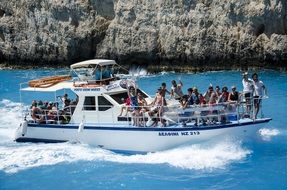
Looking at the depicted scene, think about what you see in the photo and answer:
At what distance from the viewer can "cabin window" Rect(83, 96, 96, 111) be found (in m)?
20.6

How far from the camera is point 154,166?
716 inches

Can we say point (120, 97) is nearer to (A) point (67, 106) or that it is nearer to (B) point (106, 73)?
(B) point (106, 73)

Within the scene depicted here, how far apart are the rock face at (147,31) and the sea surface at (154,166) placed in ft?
71.0

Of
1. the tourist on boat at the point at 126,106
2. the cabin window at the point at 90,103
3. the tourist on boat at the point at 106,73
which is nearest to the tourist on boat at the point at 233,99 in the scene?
the tourist on boat at the point at 126,106

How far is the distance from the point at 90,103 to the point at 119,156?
2621 mm

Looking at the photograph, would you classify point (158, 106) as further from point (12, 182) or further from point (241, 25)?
point (241, 25)

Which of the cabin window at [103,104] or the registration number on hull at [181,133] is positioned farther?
the cabin window at [103,104]

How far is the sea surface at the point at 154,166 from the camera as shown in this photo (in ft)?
54.8

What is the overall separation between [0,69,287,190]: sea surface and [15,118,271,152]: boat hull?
27 cm

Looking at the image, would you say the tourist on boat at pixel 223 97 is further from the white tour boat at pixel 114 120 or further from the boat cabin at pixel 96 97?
the boat cabin at pixel 96 97

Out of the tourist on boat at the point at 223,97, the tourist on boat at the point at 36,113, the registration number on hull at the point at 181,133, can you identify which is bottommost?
the registration number on hull at the point at 181,133

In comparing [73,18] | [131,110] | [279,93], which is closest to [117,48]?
[73,18]

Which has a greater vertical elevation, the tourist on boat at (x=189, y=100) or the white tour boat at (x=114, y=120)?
the tourist on boat at (x=189, y=100)

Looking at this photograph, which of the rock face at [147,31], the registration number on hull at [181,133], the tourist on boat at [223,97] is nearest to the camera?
the registration number on hull at [181,133]
